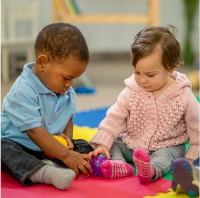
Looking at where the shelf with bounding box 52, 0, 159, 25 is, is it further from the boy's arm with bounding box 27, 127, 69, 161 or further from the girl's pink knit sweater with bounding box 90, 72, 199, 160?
the boy's arm with bounding box 27, 127, 69, 161

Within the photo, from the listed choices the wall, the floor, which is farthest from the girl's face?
the wall

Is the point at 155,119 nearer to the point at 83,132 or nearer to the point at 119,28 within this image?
the point at 83,132

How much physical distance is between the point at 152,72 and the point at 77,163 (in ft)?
1.04

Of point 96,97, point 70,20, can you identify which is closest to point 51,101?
point 96,97

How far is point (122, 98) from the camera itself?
137 centimetres

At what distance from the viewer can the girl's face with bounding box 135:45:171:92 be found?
1.26 metres

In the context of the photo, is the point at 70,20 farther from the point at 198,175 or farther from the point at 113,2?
the point at 198,175

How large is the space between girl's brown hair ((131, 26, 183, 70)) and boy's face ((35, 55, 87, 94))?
5.9 inches

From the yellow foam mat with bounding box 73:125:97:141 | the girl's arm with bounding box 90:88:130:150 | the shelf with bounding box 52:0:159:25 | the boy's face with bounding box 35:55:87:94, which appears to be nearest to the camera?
the boy's face with bounding box 35:55:87:94

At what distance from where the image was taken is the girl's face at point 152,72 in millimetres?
1263

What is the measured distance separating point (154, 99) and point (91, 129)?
462 mm

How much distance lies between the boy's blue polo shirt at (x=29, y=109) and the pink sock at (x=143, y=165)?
261 millimetres

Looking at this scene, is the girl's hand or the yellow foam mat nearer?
the girl's hand

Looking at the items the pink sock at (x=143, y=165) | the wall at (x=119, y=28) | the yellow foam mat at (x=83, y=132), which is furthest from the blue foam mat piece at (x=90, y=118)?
the wall at (x=119, y=28)
